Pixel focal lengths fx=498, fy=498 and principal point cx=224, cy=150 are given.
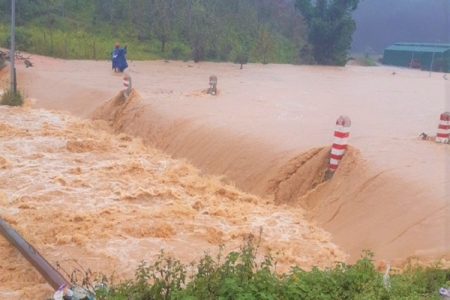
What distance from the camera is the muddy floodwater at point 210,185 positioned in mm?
6867

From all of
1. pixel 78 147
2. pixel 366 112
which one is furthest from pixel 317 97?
pixel 78 147

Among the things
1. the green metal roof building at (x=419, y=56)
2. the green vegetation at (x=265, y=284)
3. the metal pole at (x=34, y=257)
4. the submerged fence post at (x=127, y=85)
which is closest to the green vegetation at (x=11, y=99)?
the submerged fence post at (x=127, y=85)

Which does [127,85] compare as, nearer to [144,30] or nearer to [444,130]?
[444,130]

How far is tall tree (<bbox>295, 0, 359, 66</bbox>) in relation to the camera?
37719mm

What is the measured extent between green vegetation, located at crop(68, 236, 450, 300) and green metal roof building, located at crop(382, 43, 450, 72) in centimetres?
3824

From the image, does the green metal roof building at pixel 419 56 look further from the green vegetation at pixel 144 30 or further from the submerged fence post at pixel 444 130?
the submerged fence post at pixel 444 130

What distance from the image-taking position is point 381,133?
1130 cm

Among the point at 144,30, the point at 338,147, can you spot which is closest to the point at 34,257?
the point at 338,147

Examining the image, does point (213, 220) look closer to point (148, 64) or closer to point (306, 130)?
point (306, 130)

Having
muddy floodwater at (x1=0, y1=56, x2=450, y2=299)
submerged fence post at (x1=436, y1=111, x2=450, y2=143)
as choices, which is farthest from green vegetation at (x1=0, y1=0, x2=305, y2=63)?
submerged fence post at (x1=436, y1=111, x2=450, y2=143)

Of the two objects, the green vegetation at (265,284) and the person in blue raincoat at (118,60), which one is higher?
the person in blue raincoat at (118,60)

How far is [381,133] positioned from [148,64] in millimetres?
19403

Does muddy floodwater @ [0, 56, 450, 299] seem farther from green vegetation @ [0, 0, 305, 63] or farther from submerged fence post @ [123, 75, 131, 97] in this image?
green vegetation @ [0, 0, 305, 63]

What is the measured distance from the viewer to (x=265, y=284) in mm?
4523
